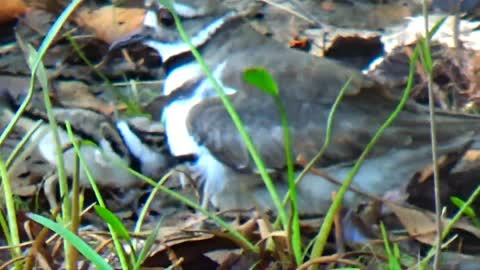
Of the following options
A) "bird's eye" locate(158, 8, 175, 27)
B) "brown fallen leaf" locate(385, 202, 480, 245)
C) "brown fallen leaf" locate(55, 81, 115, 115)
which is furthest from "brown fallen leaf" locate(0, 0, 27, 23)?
"brown fallen leaf" locate(385, 202, 480, 245)

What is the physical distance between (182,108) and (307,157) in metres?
0.64

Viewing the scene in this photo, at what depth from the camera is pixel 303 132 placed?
5.70 m

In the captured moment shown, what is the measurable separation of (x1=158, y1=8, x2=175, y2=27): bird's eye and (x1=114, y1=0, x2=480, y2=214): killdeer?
56cm

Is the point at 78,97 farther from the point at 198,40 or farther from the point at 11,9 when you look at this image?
the point at 11,9

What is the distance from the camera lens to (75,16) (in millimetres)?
7805

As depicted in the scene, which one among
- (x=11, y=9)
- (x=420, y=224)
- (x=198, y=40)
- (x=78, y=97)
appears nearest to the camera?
(x=420, y=224)

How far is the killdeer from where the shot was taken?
18.5ft

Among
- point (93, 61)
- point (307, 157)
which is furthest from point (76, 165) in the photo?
point (93, 61)

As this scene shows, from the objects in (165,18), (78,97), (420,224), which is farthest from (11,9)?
(420,224)

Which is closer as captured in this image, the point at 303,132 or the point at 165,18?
the point at 303,132

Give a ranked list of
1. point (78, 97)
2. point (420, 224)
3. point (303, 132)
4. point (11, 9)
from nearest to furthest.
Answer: point (420, 224)
point (303, 132)
point (78, 97)
point (11, 9)

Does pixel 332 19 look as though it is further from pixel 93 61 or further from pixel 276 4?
pixel 93 61

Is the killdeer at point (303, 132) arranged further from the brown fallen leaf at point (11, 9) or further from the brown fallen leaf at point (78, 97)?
the brown fallen leaf at point (11, 9)

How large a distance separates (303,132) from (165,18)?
1160 mm
